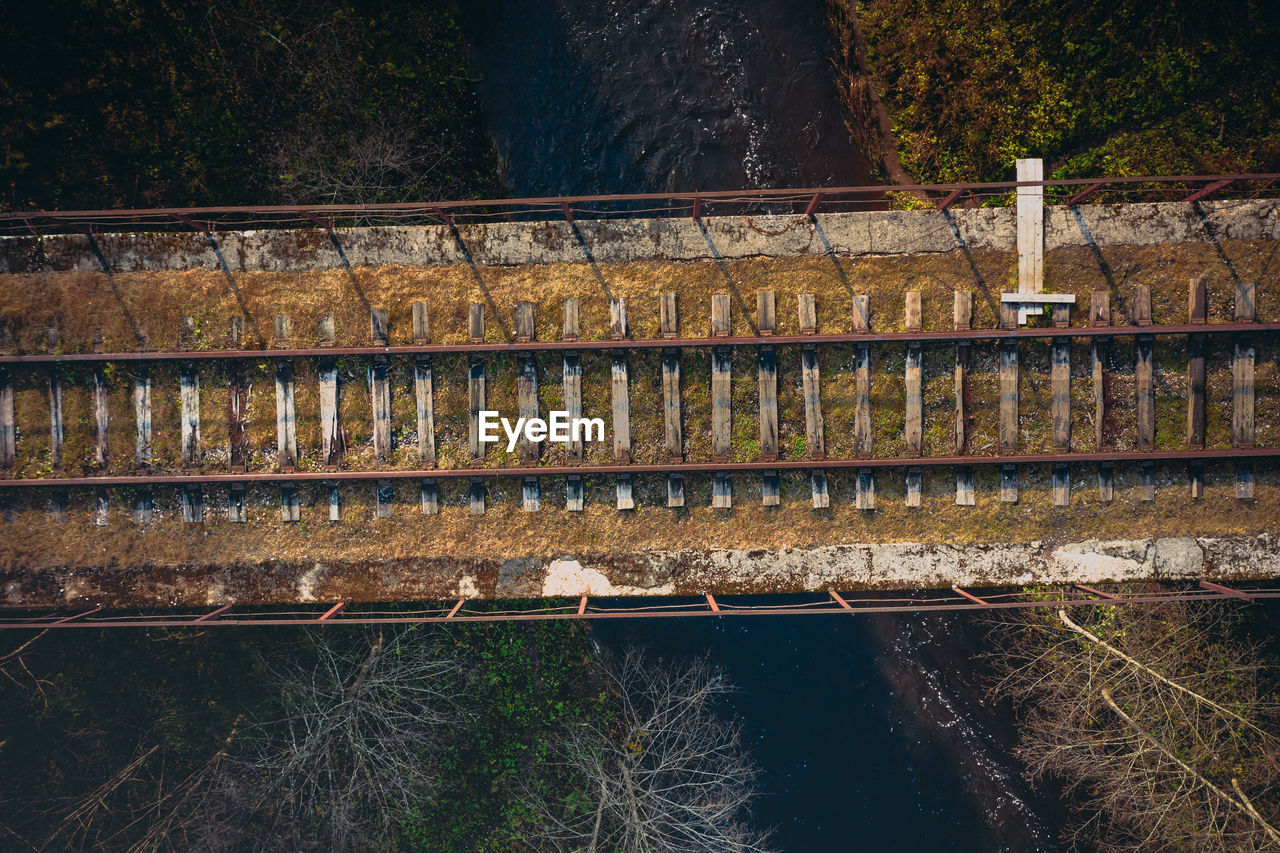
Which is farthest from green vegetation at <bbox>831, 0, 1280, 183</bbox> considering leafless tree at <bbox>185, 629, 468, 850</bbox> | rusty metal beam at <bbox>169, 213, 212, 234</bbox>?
leafless tree at <bbox>185, 629, 468, 850</bbox>

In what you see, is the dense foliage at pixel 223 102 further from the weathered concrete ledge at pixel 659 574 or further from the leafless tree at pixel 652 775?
the leafless tree at pixel 652 775

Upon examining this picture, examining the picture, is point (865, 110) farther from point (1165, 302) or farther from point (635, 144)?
point (1165, 302)

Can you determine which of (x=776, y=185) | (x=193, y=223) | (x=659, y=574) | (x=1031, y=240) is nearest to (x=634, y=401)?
(x=659, y=574)

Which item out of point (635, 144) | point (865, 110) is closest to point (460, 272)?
point (635, 144)

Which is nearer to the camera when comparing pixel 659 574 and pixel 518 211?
pixel 659 574

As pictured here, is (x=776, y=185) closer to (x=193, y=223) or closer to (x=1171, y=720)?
(x=193, y=223)
